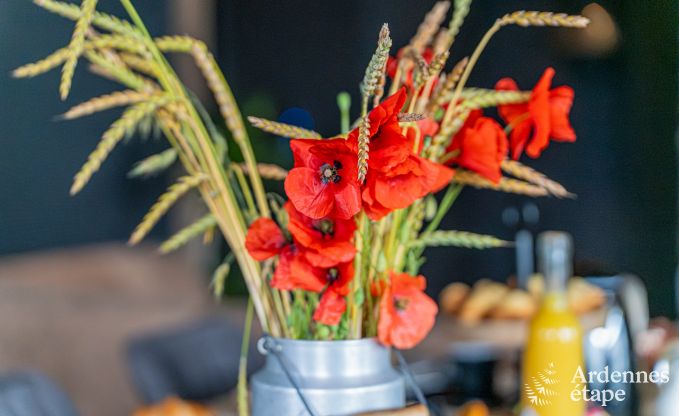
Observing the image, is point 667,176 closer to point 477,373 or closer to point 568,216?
point 568,216

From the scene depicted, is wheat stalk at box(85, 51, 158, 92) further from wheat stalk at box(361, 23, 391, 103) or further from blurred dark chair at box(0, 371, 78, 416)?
blurred dark chair at box(0, 371, 78, 416)

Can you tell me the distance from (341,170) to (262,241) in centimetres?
12

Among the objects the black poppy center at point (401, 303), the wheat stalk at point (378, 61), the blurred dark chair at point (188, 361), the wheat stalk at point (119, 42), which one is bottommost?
the blurred dark chair at point (188, 361)

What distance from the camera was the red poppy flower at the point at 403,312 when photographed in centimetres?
65

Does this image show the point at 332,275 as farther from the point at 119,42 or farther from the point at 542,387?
the point at 542,387

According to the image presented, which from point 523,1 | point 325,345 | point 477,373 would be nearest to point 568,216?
point 523,1

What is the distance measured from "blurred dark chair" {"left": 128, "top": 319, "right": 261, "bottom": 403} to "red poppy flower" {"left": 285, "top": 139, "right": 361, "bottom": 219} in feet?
4.69

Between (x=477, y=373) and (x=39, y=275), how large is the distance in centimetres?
168

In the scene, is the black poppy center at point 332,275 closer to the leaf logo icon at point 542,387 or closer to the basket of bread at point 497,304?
the leaf logo icon at point 542,387

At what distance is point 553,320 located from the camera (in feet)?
3.29

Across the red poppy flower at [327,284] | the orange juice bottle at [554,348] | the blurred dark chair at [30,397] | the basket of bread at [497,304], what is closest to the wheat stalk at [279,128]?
the red poppy flower at [327,284]

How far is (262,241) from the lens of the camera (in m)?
0.65

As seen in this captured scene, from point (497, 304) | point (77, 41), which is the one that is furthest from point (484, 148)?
point (497, 304)

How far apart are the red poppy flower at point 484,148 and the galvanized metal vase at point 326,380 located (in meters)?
0.18
